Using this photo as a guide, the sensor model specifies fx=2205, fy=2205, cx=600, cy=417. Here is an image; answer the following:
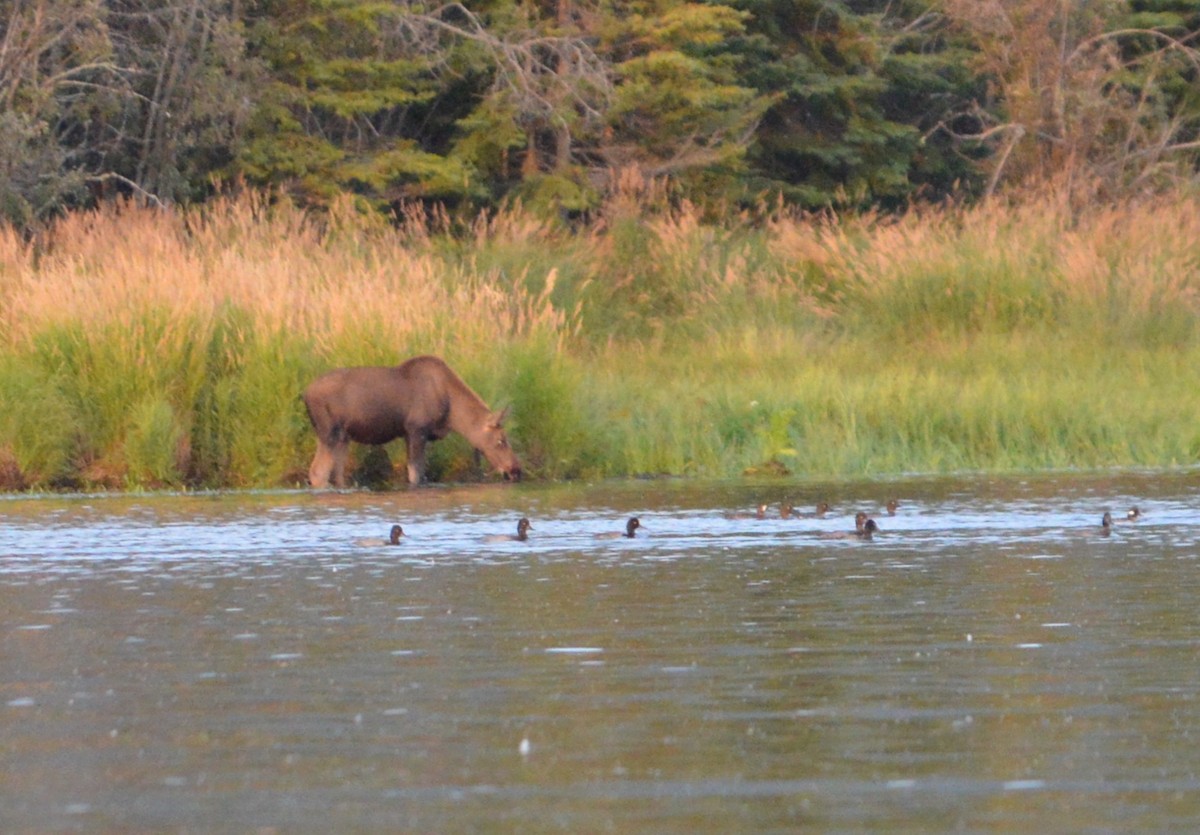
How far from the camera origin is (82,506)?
14.3 m

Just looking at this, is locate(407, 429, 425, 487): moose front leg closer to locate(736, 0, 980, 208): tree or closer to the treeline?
the treeline

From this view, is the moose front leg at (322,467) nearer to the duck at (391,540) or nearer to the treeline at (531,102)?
the duck at (391,540)

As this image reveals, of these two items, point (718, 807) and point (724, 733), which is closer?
point (718, 807)

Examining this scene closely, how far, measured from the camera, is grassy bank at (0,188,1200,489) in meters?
16.2

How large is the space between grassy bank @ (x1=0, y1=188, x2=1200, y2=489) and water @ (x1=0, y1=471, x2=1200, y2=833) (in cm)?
323

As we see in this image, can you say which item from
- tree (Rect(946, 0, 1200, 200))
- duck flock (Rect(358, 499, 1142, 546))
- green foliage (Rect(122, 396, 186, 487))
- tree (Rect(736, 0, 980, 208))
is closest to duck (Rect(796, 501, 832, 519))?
duck flock (Rect(358, 499, 1142, 546))

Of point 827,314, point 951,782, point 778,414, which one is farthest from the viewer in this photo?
point 827,314

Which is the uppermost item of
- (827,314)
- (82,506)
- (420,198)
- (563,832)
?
(420,198)

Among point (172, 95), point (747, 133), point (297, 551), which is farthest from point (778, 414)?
point (747, 133)

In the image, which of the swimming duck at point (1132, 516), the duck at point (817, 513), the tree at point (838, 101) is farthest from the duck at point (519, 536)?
the tree at point (838, 101)

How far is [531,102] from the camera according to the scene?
95.7ft

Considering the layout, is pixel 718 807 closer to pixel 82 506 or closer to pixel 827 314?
pixel 82 506

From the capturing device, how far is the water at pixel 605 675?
219 inches

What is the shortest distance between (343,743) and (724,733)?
110 centimetres
